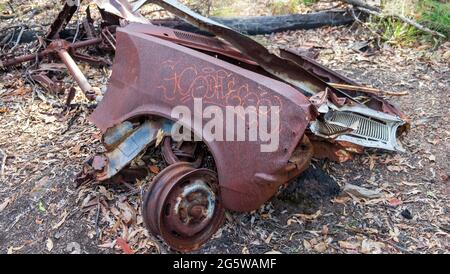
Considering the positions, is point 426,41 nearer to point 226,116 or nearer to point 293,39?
point 293,39

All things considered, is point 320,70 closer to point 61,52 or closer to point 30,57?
point 61,52

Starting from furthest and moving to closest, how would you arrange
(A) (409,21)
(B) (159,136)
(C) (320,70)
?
(A) (409,21) → (C) (320,70) → (B) (159,136)

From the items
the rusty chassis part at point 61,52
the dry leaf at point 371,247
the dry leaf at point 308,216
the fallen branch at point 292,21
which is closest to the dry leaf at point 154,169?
the dry leaf at point 308,216

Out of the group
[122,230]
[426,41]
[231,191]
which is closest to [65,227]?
[122,230]

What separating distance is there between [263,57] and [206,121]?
0.77 m

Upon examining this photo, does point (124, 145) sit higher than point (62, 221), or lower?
higher

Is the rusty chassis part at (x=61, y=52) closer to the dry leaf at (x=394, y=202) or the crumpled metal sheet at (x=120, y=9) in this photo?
the crumpled metal sheet at (x=120, y=9)

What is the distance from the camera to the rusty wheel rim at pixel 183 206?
8.71 feet

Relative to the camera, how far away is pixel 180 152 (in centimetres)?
302

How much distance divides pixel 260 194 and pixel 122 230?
1.03 meters

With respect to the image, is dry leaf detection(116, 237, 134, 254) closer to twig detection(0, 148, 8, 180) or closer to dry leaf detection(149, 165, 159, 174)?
dry leaf detection(149, 165, 159, 174)

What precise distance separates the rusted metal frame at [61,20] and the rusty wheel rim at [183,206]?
9.46 ft

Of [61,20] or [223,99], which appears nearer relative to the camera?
[223,99]

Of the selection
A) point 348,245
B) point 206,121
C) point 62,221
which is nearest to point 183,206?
point 206,121
